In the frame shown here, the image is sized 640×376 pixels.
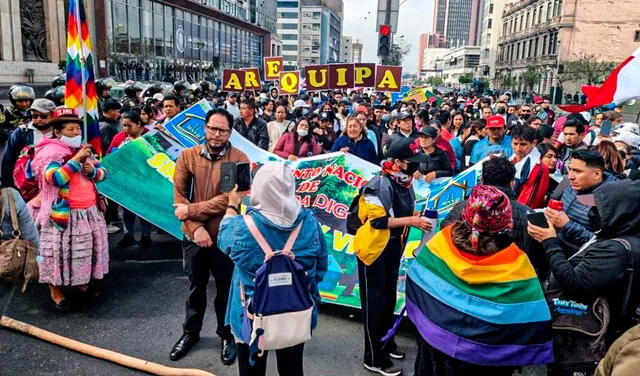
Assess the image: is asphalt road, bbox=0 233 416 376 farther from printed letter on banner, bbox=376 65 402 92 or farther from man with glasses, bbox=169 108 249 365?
printed letter on banner, bbox=376 65 402 92

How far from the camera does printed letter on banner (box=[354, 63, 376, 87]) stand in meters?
12.1

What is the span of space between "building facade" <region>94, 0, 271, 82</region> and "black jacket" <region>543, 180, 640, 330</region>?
34192mm

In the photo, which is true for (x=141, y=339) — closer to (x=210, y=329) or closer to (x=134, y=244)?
(x=210, y=329)

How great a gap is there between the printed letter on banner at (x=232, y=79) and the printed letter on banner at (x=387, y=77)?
3629 millimetres

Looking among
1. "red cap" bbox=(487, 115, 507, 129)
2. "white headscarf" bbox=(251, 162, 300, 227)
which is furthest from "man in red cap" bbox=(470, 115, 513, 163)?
"white headscarf" bbox=(251, 162, 300, 227)

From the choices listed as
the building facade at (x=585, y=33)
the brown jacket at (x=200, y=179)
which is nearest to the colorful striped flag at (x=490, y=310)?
the brown jacket at (x=200, y=179)

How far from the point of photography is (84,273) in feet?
14.9

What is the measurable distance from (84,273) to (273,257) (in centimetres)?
285

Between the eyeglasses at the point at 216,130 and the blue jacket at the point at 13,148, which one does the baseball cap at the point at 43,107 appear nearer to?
the blue jacket at the point at 13,148

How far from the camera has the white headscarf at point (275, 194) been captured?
8.07ft

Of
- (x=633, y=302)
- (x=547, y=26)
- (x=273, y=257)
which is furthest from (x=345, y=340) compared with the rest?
(x=547, y=26)

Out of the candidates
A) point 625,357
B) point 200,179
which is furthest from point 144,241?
point 625,357

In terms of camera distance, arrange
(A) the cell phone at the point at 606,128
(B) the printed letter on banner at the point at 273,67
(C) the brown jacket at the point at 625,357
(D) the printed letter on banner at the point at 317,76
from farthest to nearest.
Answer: (B) the printed letter on banner at the point at 273,67, (D) the printed letter on banner at the point at 317,76, (A) the cell phone at the point at 606,128, (C) the brown jacket at the point at 625,357

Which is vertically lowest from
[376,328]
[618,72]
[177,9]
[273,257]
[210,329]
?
[210,329]
